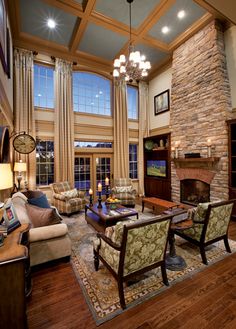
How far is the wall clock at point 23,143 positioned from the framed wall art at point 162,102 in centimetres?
549

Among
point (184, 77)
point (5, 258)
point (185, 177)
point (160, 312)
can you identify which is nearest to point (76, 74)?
point (184, 77)

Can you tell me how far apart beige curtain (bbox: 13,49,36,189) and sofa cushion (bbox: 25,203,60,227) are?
330 centimetres

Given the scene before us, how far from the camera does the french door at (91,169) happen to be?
7.01 metres

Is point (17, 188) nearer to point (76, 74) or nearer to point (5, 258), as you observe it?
point (5, 258)

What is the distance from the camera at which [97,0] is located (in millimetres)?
4246

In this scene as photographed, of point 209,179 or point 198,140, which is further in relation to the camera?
point 198,140

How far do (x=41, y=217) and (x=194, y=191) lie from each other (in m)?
5.09

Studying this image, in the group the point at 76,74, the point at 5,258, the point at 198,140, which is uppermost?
the point at 76,74

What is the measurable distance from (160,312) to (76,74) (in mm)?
7786

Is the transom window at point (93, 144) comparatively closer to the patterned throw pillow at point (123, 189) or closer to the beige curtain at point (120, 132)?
the beige curtain at point (120, 132)

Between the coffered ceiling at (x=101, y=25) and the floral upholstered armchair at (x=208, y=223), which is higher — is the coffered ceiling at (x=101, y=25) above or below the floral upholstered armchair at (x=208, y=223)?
above

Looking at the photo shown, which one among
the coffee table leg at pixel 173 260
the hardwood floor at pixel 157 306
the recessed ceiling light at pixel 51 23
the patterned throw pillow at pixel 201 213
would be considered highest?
the recessed ceiling light at pixel 51 23

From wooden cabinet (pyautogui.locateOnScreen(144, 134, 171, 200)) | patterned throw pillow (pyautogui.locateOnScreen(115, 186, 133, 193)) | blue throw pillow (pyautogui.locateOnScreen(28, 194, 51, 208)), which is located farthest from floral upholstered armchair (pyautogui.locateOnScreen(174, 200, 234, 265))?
wooden cabinet (pyautogui.locateOnScreen(144, 134, 171, 200))

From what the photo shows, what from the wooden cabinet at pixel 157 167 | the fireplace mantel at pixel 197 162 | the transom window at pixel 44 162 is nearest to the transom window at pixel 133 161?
the wooden cabinet at pixel 157 167
